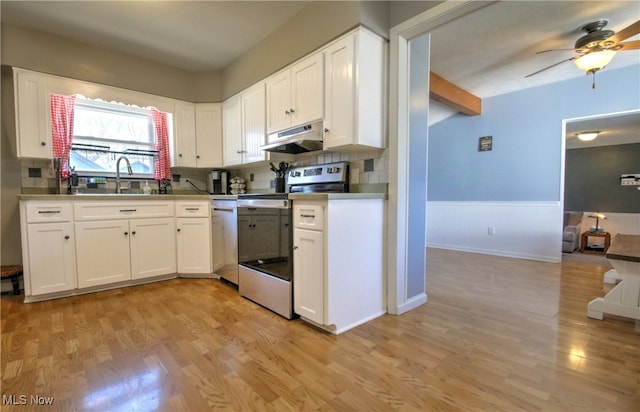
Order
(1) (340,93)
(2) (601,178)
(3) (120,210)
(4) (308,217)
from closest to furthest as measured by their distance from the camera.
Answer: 1. (4) (308,217)
2. (1) (340,93)
3. (3) (120,210)
4. (2) (601,178)

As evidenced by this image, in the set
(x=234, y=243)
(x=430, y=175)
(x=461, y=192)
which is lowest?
(x=234, y=243)

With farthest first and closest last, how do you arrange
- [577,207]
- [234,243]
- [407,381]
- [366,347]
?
[577,207]
[234,243]
[366,347]
[407,381]

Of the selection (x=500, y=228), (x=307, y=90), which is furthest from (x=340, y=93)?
(x=500, y=228)

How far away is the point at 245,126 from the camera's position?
3.15m

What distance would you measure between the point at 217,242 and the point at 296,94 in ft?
5.65

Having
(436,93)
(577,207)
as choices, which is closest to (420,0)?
(436,93)

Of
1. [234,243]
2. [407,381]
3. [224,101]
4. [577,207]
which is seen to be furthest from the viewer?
[577,207]

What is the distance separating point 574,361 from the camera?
5.08 feet

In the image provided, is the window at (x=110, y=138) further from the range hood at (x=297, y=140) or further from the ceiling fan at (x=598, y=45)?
the ceiling fan at (x=598, y=45)

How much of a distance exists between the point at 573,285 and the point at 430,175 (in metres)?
2.86

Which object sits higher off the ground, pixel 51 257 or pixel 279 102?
pixel 279 102

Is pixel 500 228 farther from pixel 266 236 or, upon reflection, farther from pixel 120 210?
pixel 120 210

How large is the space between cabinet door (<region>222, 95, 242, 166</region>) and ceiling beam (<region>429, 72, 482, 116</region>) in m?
2.37

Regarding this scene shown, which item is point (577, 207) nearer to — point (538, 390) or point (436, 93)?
point (436, 93)
